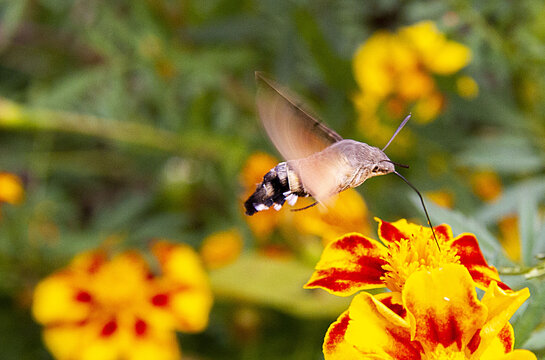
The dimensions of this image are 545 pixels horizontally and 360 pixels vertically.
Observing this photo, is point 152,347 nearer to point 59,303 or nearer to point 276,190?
point 59,303

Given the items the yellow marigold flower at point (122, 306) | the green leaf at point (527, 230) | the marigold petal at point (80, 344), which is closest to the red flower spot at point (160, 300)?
the yellow marigold flower at point (122, 306)

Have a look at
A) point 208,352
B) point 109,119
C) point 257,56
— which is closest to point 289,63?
point 257,56

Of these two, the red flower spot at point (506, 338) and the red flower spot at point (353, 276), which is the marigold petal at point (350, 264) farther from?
the red flower spot at point (506, 338)

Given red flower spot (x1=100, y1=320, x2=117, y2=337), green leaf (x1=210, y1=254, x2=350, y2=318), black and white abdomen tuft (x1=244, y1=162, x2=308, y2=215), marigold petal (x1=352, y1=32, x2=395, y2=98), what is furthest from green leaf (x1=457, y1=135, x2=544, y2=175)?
black and white abdomen tuft (x1=244, y1=162, x2=308, y2=215)

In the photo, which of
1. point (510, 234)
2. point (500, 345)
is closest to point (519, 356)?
point (500, 345)

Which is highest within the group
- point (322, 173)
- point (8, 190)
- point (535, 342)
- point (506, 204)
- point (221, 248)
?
point (322, 173)

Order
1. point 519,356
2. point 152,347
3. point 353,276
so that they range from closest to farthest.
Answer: point 519,356 → point 353,276 → point 152,347

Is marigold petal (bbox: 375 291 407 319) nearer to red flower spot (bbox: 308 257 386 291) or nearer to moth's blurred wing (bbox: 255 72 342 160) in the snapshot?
red flower spot (bbox: 308 257 386 291)
